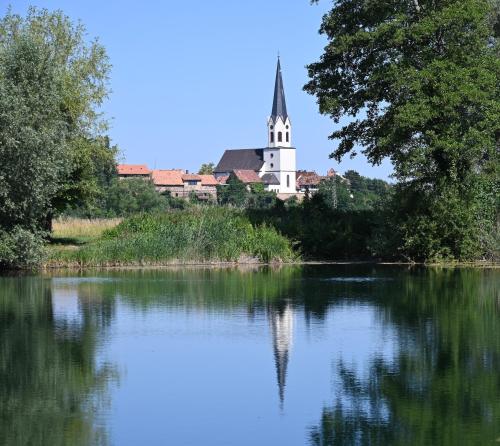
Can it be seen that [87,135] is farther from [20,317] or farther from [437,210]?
[20,317]

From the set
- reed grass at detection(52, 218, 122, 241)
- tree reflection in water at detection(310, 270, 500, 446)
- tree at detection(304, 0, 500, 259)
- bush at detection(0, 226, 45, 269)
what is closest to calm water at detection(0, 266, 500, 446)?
tree reflection in water at detection(310, 270, 500, 446)

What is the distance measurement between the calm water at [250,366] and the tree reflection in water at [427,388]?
3 cm

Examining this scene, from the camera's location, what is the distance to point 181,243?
42125 mm

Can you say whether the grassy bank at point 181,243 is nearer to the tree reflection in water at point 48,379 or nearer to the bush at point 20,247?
the bush at point 20,247

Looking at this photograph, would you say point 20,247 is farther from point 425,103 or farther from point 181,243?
point 425,103

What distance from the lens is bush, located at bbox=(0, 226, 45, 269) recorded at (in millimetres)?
36750

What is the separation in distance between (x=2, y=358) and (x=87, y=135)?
111ft

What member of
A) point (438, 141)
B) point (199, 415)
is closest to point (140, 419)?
point (199, 415)

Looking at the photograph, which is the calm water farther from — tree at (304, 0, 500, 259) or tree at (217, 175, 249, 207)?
tree at (217, 175, 249, 207)

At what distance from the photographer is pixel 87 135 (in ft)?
167

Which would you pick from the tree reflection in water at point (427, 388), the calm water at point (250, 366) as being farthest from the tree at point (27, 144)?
the tree reflection in water at point (427, 388)

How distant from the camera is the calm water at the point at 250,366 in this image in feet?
41.7

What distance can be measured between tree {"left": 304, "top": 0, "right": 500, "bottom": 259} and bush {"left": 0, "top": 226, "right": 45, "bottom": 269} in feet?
39.3

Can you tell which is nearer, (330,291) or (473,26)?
(330,291)
